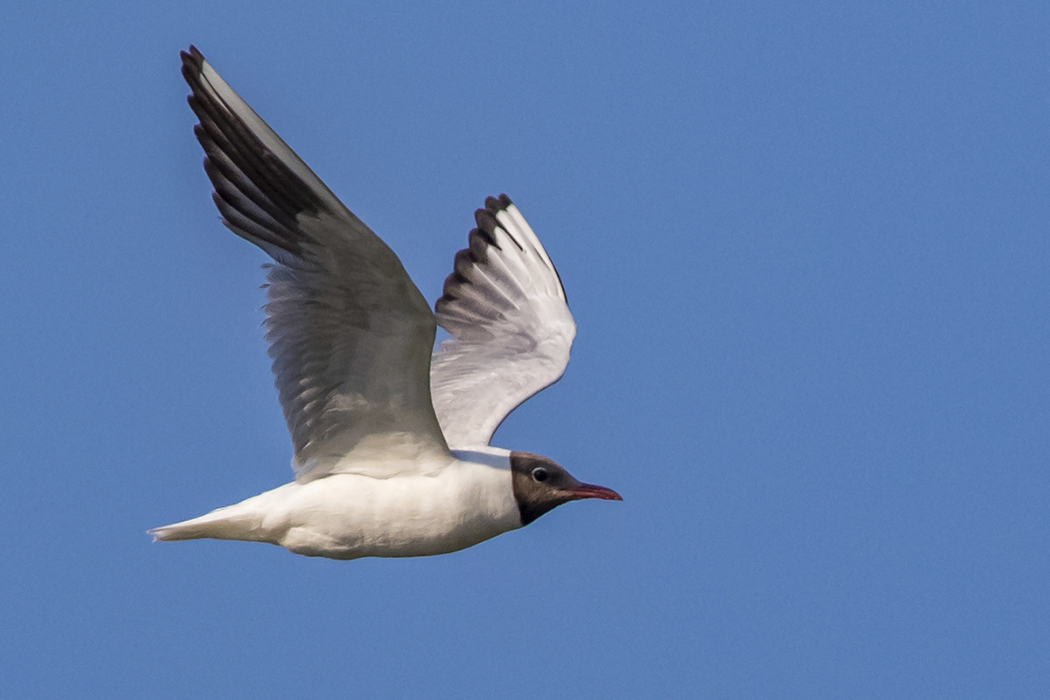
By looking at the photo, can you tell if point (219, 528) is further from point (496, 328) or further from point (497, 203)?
point (497, 203)

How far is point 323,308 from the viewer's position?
776 centimetres

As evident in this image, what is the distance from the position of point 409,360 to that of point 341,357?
0.31 m

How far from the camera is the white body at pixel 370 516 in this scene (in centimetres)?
812

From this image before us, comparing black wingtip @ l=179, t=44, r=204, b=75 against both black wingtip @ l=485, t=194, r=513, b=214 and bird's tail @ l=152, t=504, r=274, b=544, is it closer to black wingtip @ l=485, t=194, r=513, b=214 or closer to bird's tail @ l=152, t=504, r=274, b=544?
bird's tail @ l=152, t=504, r=274, b=544

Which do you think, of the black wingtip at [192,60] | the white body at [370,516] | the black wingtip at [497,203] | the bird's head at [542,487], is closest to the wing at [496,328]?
→ the black wingtip at [497,203]

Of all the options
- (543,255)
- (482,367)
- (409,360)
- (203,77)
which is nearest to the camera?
(203,77)

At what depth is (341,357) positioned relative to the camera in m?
7.95

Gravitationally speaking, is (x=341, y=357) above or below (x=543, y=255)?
below

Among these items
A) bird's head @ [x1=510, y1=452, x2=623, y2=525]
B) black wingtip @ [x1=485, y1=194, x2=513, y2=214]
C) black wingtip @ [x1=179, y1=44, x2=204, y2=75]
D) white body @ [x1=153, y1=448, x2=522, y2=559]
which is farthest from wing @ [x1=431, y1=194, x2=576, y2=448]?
black wingtip @ [x1=179, y1=44, x2=204, y2=75]

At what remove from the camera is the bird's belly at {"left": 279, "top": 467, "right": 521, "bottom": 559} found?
813 centimetres

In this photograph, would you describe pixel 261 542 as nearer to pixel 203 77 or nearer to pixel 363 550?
pixel 363 550

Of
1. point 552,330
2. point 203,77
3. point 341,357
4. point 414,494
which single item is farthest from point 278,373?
point 552,330

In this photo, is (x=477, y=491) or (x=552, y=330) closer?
(x=477, y=491)

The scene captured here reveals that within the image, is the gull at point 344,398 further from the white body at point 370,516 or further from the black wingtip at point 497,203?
the black wingtip at point 497,203
